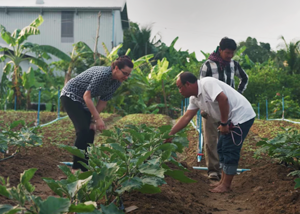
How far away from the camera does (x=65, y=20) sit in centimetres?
2320

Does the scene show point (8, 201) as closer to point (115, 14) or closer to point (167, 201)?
point (167, 201)

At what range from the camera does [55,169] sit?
15.9ft

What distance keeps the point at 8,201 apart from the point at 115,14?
22.0 metres

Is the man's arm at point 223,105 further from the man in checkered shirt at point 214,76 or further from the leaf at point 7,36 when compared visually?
the leaf at point 7,36

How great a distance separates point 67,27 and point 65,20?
51 centimetres

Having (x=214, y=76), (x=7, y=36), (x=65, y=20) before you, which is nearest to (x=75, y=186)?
(x=214, y=76)

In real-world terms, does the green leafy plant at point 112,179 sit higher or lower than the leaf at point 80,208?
lower

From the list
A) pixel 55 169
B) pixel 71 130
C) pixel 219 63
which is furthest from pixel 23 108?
pixel 219 63

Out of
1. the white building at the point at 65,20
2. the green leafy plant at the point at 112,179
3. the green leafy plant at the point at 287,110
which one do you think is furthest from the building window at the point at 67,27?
the green leafy plant at the point at 112,179

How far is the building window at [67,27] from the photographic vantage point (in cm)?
2297

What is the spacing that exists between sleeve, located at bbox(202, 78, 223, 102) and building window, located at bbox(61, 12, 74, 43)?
20.3 meters

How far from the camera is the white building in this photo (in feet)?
75.2

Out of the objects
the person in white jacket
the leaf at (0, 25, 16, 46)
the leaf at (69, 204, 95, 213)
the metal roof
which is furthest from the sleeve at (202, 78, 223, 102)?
the metal roof

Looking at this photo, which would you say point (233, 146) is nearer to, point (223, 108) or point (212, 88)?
point (223, 108)
